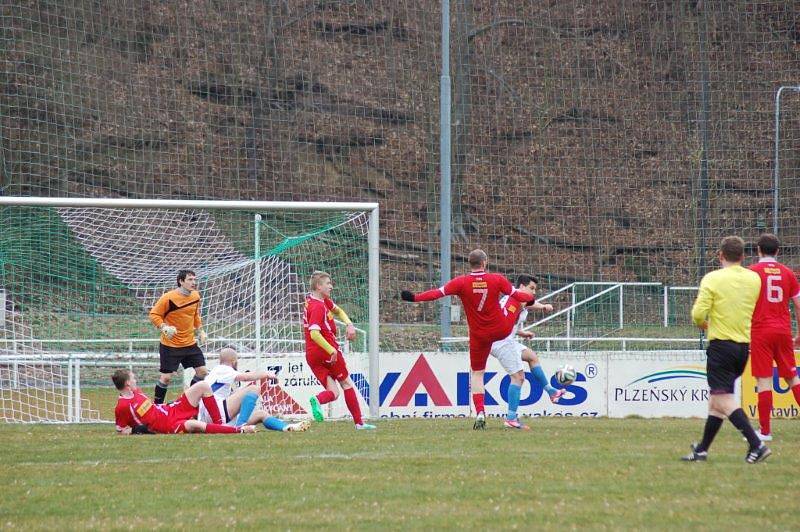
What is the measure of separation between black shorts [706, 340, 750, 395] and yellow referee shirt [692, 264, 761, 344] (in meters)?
0.06

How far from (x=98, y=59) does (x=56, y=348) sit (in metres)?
6.12

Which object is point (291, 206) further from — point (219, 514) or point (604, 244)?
point (604, 244)

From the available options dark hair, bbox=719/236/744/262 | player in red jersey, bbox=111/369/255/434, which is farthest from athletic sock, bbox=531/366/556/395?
dark hair, bbox=719/236/744/262

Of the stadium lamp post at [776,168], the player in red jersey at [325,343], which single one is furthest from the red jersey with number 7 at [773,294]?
the stadium lamp post at [776,168]

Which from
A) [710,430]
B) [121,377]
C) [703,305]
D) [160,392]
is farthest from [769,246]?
[160,392]

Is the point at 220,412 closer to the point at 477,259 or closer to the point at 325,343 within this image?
the point at 325,343

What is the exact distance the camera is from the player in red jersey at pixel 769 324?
1158 cm

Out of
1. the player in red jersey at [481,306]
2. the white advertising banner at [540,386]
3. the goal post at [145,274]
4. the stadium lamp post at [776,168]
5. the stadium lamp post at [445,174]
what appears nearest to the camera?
the player in red jersey at [481,306]

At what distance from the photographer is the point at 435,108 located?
88.7 feet

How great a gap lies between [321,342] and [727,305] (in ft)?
16.8

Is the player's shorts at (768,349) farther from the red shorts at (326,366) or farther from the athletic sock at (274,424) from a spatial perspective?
the athletic sock at (274,424)

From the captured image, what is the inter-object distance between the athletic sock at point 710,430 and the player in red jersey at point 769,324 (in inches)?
83.0

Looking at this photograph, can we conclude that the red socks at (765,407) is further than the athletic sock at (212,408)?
No

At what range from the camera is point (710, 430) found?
31.7 ft
